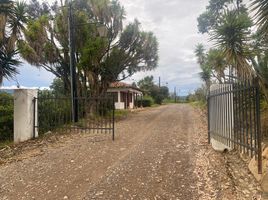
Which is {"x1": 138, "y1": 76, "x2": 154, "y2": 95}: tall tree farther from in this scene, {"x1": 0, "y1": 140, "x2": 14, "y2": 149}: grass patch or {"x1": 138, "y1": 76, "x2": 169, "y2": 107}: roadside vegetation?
{"x1": 0, "y1": 140, "x2": 14, "y2": 149}: grass patch

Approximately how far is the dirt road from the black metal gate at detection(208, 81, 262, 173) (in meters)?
0.71

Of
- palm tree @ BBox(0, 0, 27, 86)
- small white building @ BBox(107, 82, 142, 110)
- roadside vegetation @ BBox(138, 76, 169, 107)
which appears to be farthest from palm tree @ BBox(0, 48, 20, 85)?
roadside vegetation @ BBox(138, 76, 169, 107)

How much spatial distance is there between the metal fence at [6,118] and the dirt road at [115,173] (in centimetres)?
295

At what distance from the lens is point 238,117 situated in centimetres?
643

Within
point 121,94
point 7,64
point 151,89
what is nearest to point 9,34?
point 7,64

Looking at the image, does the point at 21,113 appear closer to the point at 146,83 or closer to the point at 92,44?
the point at 92,44

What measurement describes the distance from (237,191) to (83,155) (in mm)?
4489

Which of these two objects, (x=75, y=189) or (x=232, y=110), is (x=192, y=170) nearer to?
(x=232, y=110)

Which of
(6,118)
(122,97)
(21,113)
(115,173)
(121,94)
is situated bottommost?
(115,173)

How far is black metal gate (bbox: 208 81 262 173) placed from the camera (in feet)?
17.3

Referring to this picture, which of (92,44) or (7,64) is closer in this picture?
(7,64)

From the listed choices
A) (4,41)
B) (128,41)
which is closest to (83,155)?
(4,41)

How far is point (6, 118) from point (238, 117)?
9.26 m

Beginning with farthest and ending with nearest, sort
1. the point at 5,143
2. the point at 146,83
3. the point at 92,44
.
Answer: the point at 146,83 → the point at 92,44 → the point at 5,143
